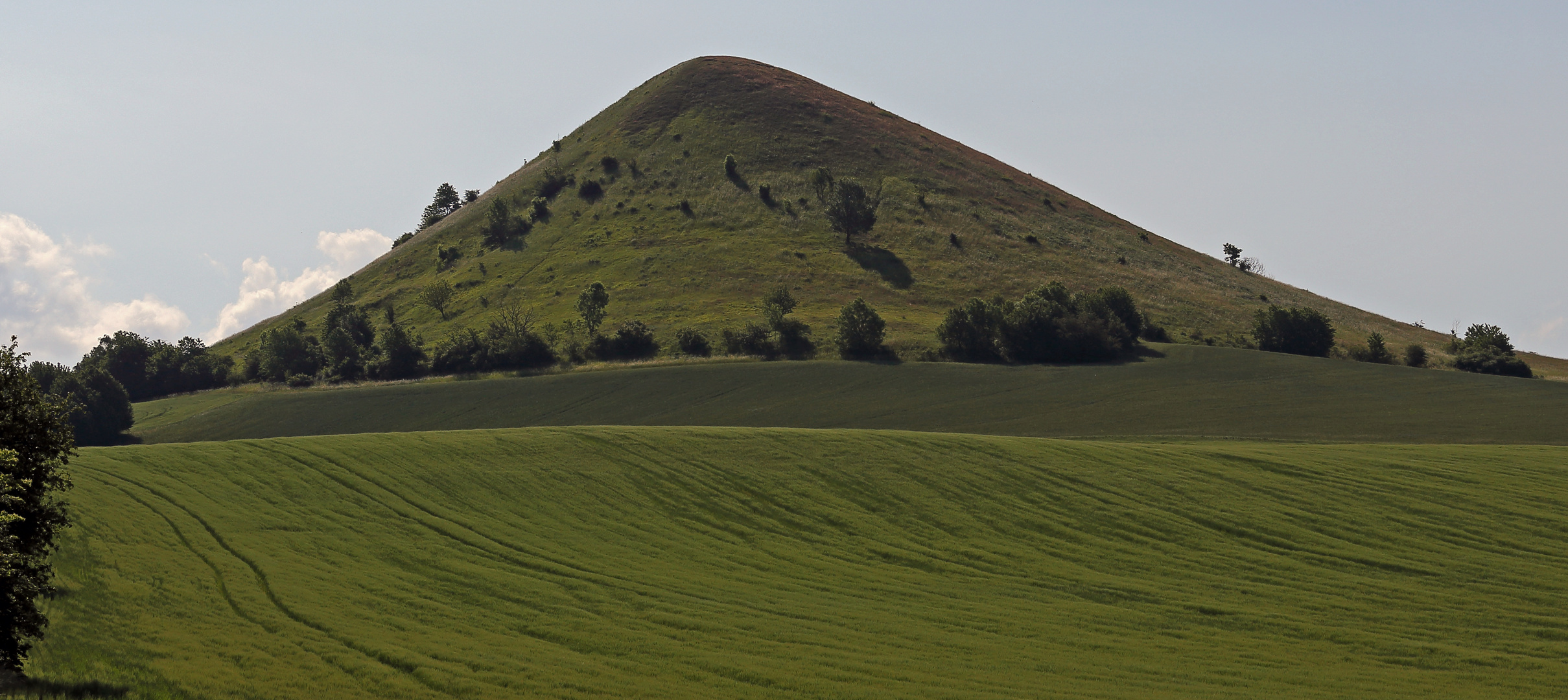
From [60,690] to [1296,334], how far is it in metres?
102

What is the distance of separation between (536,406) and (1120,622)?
57.3 m

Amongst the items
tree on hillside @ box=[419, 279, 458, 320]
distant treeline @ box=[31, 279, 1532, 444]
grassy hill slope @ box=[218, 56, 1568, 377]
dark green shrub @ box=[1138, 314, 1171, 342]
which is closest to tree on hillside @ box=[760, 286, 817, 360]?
distant treeline @ box=[31, 279, 1532, 444]

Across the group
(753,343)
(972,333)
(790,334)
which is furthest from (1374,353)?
(753,343)

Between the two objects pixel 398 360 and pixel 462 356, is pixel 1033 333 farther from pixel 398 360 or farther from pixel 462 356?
pixel 398 360

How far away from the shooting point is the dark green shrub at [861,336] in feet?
309

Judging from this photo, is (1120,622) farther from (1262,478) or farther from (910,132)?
(910,132)

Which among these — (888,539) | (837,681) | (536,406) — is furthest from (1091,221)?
(837,681)

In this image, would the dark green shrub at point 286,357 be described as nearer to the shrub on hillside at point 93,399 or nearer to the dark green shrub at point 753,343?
the shrub on hillside at point 93,399

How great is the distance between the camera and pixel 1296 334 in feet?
327

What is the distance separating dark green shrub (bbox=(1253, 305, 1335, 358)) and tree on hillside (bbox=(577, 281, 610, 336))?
65097 millimetres

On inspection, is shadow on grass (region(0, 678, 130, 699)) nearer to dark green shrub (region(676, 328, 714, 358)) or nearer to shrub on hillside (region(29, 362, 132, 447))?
shrub on hillside (region(29, 362, 132, 447))

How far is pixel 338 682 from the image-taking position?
21203 mm

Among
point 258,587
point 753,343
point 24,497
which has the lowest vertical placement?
point 258,587

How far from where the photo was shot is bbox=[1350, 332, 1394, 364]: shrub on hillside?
97562mm
